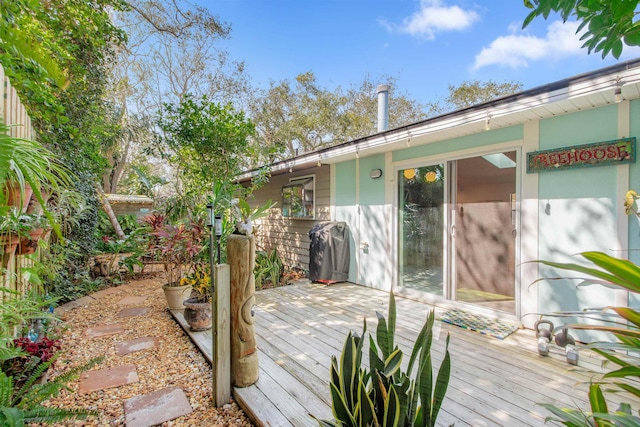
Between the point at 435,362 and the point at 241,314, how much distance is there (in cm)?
169

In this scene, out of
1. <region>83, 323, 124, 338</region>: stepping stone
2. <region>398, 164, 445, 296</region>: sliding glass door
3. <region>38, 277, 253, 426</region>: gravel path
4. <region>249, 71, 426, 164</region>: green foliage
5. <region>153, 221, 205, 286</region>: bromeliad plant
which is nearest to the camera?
Answer: <region>38, 277, 253, 426</region>: gravel path

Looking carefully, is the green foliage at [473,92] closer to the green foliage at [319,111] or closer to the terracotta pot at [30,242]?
the green foliage at [319,111]

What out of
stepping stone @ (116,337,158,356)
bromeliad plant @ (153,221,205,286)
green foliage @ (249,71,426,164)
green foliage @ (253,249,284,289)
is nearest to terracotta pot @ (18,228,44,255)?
stepping stone @ (116,337,158,356)

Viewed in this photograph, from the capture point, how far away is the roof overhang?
2438 mm

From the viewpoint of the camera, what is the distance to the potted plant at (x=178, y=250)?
12.9ft

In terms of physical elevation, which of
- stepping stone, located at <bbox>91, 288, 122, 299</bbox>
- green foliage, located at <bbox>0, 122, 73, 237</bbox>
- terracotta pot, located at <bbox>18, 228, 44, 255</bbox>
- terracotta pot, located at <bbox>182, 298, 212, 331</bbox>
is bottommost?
stepping stone, located at <bbox>91, 288, 122, 299</bbox>

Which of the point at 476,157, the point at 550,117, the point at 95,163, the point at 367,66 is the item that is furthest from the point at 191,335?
the point at 367,66

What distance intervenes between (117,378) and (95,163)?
12.8ft

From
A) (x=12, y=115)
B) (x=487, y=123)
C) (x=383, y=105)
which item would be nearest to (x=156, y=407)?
(x=12, y=115)

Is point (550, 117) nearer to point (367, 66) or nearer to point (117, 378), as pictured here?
point (117, 378)

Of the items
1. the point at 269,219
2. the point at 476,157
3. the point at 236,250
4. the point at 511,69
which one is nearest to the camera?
the point at 236,250

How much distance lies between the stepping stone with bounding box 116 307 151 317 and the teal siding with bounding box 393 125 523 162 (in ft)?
14.4

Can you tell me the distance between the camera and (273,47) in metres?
10.2

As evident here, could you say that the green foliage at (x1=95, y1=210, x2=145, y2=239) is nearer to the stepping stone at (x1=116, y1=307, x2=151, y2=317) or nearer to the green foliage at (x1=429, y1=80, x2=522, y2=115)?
the stepping stone at (x1=116, y1=307, x2=151, y2=317)
